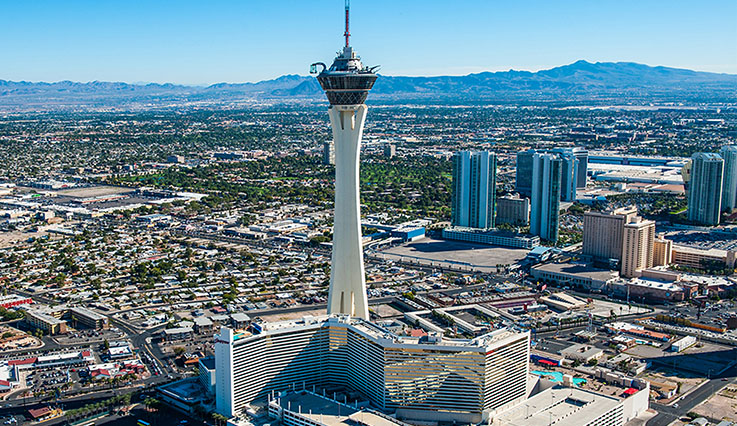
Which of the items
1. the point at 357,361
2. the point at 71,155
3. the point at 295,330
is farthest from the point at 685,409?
the point at 71,155

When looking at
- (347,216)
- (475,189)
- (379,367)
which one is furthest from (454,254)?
(379,367)

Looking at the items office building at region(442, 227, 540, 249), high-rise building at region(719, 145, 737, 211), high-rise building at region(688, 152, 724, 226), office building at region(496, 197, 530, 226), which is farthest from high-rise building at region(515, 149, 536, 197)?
office building at region(442, 227, 540, 249)

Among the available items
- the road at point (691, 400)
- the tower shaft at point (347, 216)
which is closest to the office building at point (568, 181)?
the road at point (691, 400)

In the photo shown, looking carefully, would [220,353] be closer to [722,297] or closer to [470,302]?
[470,302]

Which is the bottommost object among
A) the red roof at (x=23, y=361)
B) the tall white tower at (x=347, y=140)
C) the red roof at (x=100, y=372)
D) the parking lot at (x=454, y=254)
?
the red roof at (x=23, y=361)

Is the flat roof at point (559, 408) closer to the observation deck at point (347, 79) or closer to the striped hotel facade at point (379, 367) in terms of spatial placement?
the striped hotel facade at point (379, 367)

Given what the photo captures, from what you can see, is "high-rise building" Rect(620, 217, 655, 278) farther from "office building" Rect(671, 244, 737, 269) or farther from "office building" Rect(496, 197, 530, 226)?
"office building" Rect(496, 197, 530, 226)
